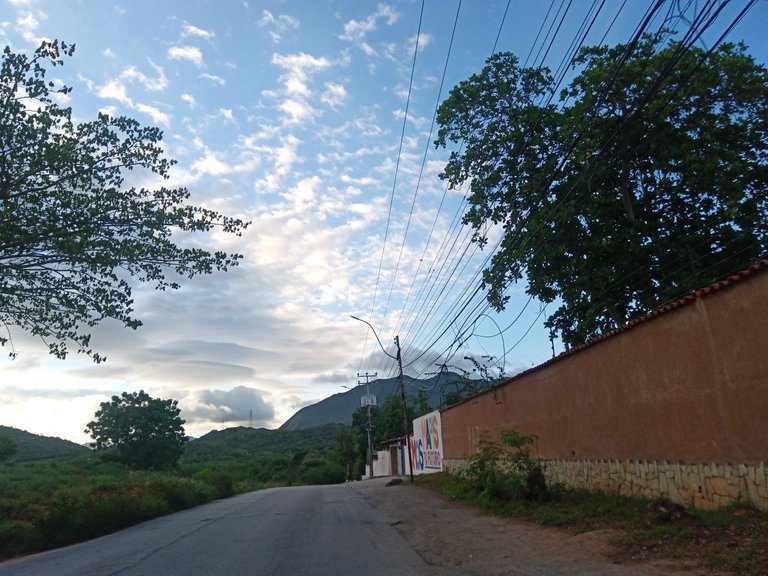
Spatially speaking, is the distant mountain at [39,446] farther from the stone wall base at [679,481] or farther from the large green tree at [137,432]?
the stone wall base at [679,481]

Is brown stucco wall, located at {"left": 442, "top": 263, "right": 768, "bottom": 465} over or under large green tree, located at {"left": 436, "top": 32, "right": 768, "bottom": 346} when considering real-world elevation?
under

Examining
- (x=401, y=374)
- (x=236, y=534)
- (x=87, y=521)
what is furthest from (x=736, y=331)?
(x=401, y=374)

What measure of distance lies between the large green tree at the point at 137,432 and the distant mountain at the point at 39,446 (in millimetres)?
15158

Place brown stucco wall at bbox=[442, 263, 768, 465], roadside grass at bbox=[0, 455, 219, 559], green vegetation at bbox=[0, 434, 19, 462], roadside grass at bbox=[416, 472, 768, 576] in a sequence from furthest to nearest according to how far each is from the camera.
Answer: green vegetation at bbox=[0, 434, 19, 462], roadside grass at bbox=[0, 455, 219, 559], brown stucco wall at bbox=[442, 263, 768, 465], roadside grass at bbox=[416, 472, 768, 576]

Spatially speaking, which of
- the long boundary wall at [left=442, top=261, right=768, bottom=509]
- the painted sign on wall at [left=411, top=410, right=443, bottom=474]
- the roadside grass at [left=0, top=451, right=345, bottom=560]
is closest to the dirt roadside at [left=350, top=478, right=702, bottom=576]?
the long boundary wall at [left=442, top=261, right=768, bottom=509]

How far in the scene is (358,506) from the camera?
18.8 m

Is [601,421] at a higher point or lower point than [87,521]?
higher

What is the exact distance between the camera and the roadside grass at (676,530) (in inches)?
260

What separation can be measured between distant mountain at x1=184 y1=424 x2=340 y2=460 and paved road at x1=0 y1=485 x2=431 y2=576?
273 ft

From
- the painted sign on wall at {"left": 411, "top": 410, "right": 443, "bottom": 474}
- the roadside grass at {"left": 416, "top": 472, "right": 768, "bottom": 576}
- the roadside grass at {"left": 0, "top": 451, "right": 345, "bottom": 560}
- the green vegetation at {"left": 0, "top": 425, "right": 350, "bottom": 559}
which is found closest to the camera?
the roadside grass at {"left": 416, "top": 472, "right": 768, "bottom": 576}

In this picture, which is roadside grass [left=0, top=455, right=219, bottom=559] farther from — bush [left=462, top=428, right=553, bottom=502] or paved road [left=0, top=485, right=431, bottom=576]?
bush [left=462, top=428, right=553, bottom=502]

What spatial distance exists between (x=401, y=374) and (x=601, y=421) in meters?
21.0

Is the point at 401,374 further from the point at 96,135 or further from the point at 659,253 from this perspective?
the point at 96,135

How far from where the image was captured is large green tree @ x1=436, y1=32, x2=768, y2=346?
17.3 m
